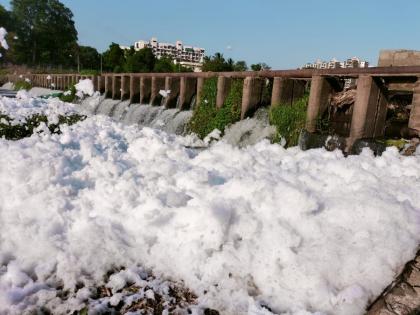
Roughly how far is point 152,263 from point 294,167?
2137 millimetres

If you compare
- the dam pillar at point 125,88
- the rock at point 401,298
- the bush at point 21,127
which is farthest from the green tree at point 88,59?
the rock at point 401,298

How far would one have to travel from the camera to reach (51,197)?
3477 mm

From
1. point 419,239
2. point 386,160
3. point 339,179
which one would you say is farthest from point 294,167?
point 419,239

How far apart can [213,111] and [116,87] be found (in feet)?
36.4

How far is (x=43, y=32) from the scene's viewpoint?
86.0 metres

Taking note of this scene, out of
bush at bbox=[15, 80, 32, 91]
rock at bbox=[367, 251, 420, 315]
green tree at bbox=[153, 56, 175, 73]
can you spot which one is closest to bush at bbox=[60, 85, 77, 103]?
green tree at bbox=[153, 56, 175, 73]

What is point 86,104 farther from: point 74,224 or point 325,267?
point 325,267

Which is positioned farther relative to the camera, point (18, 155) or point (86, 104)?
point (86, 104)

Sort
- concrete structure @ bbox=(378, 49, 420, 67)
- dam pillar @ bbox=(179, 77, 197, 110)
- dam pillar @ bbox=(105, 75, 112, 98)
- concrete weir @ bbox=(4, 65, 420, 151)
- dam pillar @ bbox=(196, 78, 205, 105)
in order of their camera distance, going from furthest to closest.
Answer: dam pillar @ bbox=(105, 75, 112, 98), dam pillar @ bbox=(179, 77, 197, 110), dam pillar @ bbox=(196, 78, 205, 105), concrete structure @ bbox=(378, 49, 420, 67), concrete weir @ bbox=(4, 65, 420, 151)

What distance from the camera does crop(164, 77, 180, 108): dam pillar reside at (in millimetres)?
12633

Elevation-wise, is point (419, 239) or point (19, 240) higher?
point (419, 239)

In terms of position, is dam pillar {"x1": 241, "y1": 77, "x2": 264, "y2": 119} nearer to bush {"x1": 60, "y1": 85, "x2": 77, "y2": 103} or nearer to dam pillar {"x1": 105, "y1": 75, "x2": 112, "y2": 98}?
dam pillar {"x1": 105, "y1": 75, "x2": 112, "y2": 98}

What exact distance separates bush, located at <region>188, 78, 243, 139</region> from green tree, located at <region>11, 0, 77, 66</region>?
79.6m

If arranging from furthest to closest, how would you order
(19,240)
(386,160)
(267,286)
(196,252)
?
(386,160), (19,240), (196,252), (267,286)
